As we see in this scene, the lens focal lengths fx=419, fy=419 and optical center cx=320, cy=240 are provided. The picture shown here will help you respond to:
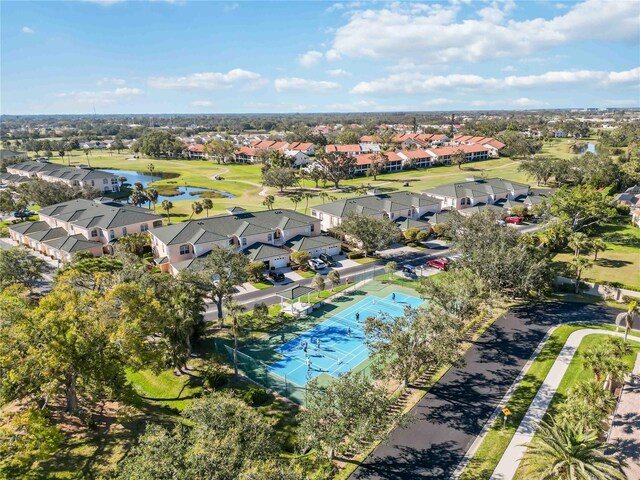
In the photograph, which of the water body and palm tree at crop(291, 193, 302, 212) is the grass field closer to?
palm tree at crop(291, 193, 302, 212)

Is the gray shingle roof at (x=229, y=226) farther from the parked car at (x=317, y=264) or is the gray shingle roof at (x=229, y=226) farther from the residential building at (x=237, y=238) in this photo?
the parked car at (x=317, y=264)

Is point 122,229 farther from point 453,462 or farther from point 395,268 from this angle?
point 453,462

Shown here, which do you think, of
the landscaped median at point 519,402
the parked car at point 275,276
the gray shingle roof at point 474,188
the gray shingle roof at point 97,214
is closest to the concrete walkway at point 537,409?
the landscaped median at point 519,402

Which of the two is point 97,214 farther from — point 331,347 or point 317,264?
point 331,347

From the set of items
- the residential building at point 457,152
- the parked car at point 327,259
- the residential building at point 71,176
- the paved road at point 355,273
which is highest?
the residential building at point 457,152

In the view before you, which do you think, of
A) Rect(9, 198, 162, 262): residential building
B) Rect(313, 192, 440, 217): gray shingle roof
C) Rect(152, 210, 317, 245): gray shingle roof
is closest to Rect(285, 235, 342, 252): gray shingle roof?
Rect(152, 210, 317, 245): gray shingle roof

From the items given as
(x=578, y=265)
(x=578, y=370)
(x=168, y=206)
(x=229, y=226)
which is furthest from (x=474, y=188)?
(x=168, y=206)

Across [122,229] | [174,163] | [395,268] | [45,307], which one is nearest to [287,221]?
[395,268]
